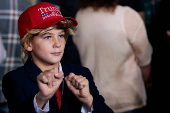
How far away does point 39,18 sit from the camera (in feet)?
3.11

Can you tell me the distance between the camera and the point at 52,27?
0.95m

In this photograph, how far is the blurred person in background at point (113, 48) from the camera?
158cm

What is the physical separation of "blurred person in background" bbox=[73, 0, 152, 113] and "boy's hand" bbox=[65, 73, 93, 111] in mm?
714

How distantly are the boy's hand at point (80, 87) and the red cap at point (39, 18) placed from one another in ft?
0.76

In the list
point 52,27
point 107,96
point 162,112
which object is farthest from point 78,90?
point 162,112

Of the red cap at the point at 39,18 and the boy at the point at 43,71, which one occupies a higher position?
the red cap at the point at 39,18

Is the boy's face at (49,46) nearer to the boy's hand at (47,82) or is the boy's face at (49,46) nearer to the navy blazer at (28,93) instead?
the navy blazer at (28,93)

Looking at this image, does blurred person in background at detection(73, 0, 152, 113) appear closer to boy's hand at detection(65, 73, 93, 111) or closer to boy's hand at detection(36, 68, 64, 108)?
boy's hand at detection(65, 73, 93, 111)

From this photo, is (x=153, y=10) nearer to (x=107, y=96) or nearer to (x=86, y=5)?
(x=86, y=5)

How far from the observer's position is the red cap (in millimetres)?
937

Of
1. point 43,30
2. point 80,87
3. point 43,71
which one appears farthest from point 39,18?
point 80,87

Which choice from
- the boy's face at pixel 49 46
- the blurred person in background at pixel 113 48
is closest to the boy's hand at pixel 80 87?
the boy's face at pixel 49 46

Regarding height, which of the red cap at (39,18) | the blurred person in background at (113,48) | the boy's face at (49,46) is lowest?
the blurred person in background at (113,48)

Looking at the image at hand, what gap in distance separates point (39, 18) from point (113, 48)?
29.8 inches
